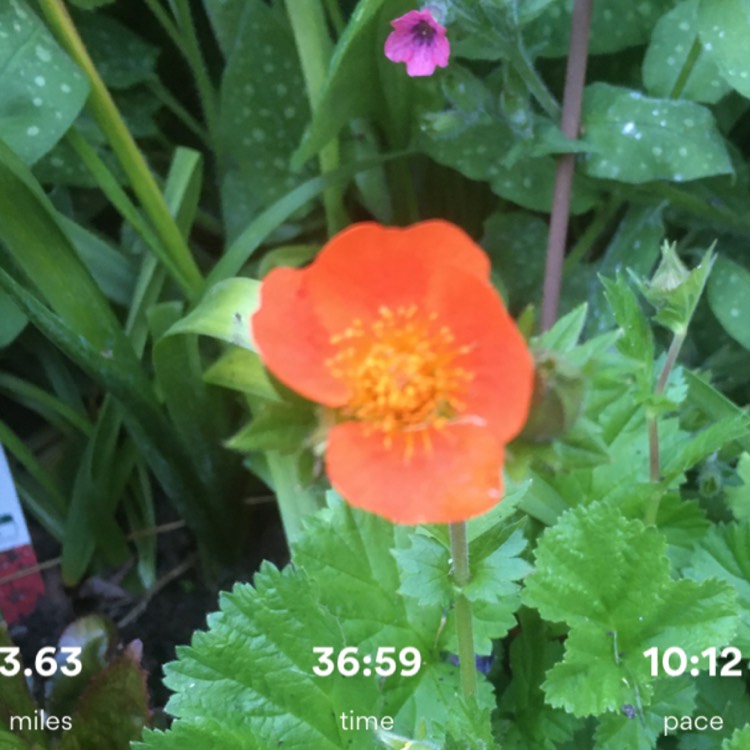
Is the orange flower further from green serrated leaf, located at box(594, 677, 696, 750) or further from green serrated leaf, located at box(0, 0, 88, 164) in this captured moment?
green serrated leaf, located at box(0, 0, 88, 164)

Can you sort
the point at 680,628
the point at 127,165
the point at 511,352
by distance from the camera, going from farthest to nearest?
the point at 127,165 < the point at 680,628 < the point at 511,352

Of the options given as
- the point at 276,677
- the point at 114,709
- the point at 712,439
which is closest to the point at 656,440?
the point at 712,439

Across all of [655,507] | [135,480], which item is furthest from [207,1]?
[655,507]

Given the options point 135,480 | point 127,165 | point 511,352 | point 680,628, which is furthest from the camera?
point 135,480

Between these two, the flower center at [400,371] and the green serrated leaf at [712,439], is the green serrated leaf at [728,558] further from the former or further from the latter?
the flower center at [400,371]

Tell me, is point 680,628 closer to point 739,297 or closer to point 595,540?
point 595,540

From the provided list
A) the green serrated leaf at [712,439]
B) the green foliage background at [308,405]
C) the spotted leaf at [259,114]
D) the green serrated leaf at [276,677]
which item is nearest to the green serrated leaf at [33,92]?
the green foliage background at [308,405]

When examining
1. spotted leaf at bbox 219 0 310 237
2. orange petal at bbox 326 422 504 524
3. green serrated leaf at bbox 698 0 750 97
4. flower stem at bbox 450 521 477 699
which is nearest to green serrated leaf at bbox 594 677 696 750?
flower stem at bbox 450 521 477 699
